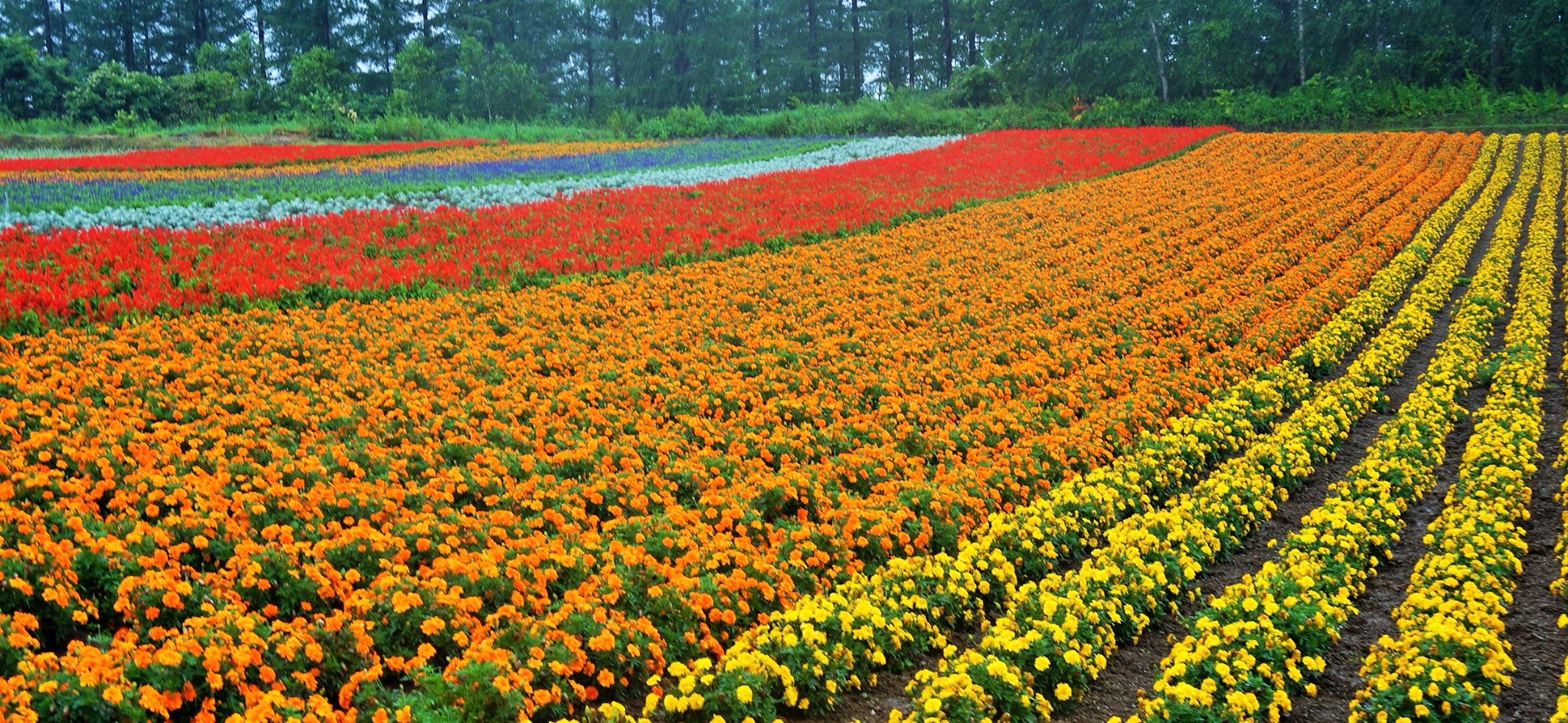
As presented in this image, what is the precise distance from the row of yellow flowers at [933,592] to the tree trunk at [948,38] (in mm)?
53961

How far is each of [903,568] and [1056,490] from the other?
197cm

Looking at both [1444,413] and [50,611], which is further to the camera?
[1444,413]

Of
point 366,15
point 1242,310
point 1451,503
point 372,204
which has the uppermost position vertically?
point 366,15

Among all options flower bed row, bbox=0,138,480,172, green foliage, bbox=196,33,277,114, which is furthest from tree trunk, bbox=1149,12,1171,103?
green foliage, bbox=196,33,277,114

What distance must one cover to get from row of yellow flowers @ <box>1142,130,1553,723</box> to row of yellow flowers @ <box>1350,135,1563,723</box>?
0.30 meters

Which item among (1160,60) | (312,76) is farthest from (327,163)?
(1160,60)

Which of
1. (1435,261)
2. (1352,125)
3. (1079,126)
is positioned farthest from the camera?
(1079,126)

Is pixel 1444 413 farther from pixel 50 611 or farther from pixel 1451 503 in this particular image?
pixel 50 611

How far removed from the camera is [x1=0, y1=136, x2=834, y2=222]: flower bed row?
17.4 meters

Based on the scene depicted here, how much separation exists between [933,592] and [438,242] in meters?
11.9

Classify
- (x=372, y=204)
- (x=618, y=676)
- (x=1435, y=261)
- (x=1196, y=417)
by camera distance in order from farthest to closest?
(x=372, y=204)
(x=1435, y=261)
(x=1196, y=417)
(x=618, y=676)

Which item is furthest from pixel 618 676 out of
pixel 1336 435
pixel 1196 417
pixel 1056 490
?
pixel 1336 435

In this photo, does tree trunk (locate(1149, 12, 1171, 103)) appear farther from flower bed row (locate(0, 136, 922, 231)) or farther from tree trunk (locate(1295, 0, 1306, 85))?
flower bed row (locate(0, 136, 922, 231))

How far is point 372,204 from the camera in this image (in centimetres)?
2011
